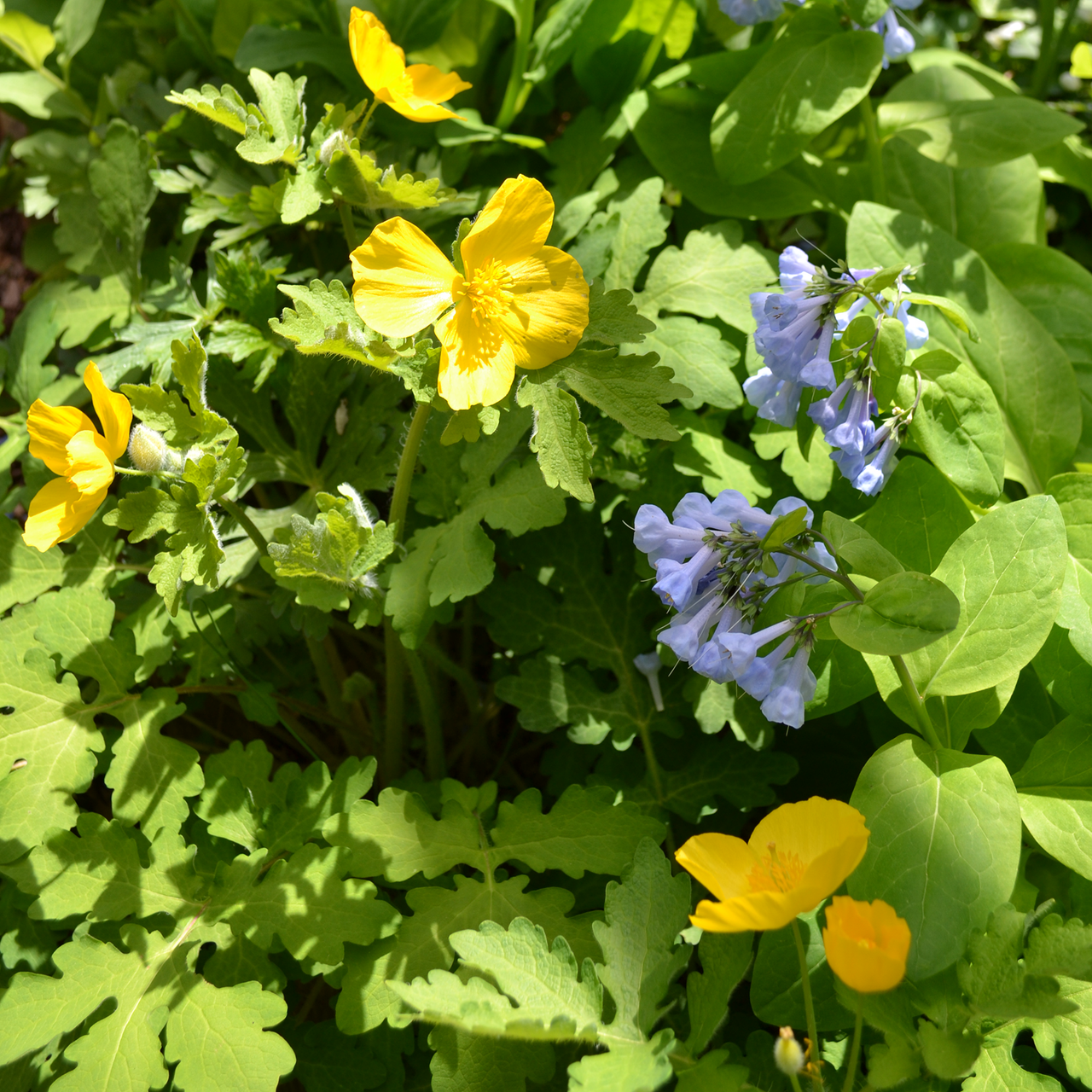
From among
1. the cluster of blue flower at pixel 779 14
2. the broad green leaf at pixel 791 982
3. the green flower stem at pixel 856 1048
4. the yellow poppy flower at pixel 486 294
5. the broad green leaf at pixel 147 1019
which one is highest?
the cluster of blue flower at pixel 779 14

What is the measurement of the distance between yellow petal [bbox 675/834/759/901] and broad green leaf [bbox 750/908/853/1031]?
124 millimetres

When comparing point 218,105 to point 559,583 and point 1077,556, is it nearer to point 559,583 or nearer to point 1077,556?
point 559,583

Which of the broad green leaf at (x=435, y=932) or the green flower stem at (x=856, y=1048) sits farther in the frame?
the broad green leaf at (x=435, y=932)

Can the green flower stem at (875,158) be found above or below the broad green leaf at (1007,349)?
above

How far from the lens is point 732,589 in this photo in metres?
0.91

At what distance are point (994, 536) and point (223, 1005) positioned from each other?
2.93 feet

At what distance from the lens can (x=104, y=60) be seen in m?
1.76

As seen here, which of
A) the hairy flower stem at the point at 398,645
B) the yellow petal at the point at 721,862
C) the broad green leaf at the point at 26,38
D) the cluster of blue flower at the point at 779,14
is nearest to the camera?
the yellow petal at the point at 721,862

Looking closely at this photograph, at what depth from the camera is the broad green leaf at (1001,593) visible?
89 cm

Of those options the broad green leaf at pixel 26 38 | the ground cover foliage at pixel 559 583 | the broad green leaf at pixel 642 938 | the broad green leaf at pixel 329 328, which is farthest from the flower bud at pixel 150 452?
the broad green leaf at pixel 26 38

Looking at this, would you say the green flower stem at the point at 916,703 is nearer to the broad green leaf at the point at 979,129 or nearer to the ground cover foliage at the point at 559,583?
the ground cover foliage at the point at 559,583

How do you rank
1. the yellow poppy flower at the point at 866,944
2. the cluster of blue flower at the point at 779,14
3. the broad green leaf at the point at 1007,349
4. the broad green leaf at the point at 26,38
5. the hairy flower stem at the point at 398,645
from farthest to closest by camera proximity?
1. the broad green leaf at the point at 26,38
2. the cluster of blue flower at the point at 779,14
3. the broad green leaf at the point at 1007,349
4. the hairy flower stem at the point at 398,645
5. the yellow poppy flower at the point at 866,944

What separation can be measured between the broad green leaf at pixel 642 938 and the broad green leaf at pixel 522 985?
2cm

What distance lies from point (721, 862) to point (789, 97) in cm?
102
